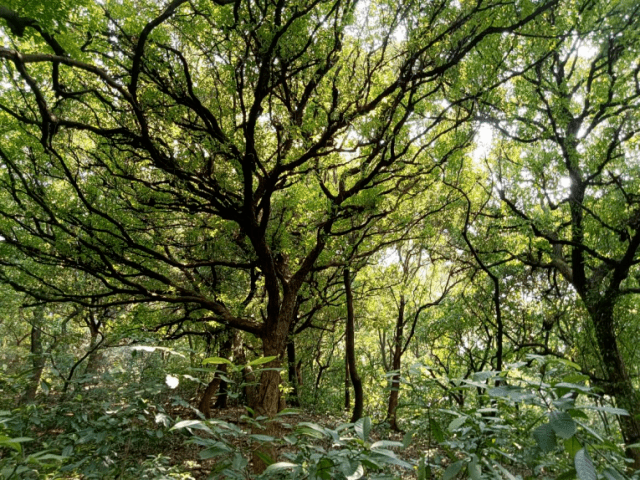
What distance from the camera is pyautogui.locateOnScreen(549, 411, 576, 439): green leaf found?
1.00 m

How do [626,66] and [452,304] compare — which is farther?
[452,304]

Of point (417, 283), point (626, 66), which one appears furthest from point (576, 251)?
point (417, 283)

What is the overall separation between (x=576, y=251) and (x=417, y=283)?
5433mm

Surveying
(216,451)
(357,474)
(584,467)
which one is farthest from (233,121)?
(584,467)

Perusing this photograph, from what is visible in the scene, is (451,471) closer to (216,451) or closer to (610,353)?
(216,451)

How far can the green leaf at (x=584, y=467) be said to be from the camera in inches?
36.1

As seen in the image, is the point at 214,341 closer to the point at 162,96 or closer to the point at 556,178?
the point at 162,96

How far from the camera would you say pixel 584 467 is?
0.94 m

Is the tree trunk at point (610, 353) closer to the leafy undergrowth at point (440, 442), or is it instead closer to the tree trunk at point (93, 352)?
the leafy undergrowth at point (440, 442)

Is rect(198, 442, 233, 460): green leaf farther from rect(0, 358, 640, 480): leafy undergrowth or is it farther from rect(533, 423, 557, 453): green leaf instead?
rect(533, 423, 557, 453): green leaf

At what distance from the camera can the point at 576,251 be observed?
877 cm

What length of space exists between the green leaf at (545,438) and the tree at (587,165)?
6720 mm

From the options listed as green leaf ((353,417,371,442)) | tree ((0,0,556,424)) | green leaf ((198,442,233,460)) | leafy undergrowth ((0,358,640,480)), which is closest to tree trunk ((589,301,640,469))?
tree ((0,0,556,424))

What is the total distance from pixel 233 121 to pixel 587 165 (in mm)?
7747
